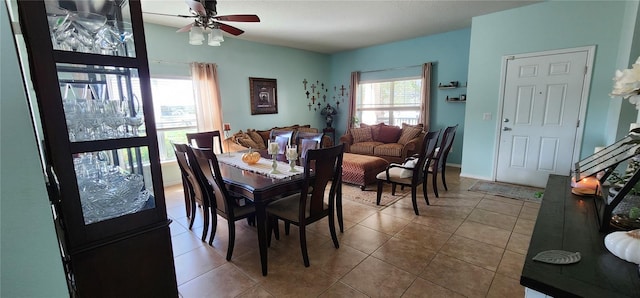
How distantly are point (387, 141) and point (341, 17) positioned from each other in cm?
255

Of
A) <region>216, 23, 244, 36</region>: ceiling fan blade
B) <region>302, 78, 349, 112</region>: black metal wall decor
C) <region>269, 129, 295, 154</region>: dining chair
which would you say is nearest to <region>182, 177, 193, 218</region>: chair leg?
<region>269, 129, 295, 154</region>: dining chair

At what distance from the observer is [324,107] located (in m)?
6.95

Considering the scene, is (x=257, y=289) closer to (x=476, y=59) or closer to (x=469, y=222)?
(x=469, y=222)

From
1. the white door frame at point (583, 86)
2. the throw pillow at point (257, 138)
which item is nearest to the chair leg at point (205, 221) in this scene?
the throw pillow at point (257, 138)

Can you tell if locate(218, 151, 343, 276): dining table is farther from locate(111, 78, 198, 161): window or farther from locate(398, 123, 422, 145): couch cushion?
locate(398, 123, 422, 145): couch cushion

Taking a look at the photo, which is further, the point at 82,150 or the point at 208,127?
the point at 208,127

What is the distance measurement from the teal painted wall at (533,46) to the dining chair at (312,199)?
315 centimetres

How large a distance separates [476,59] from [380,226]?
3.13 metres

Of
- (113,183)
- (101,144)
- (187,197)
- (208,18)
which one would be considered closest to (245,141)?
(187,197)

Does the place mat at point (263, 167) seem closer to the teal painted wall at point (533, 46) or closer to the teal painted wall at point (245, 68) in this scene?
the teal painted wall at point (245, 68)

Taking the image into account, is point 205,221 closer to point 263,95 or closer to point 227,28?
point 227,28

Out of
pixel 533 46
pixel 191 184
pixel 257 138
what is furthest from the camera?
pixel 257 138

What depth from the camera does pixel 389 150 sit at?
4887 mm

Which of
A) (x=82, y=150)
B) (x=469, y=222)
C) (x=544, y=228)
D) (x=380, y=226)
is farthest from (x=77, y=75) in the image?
(x=469, y=222)
